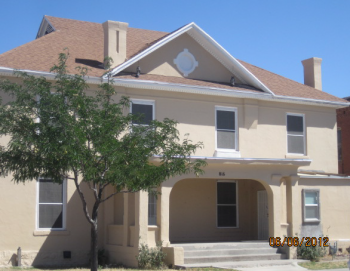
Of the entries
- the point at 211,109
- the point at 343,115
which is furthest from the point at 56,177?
the point at 343,115

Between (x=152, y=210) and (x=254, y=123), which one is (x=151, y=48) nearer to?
(x=254, y=123)

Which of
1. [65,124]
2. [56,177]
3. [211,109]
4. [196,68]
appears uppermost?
[196,68]

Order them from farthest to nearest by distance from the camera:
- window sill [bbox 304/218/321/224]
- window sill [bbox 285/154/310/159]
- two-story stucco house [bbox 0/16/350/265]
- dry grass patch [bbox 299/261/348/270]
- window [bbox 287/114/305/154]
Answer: window [bbox 287/114/305/154]
window sill [bbox 285/154/310/159]
window sill [bbox 304/218/321/224]
two-story stucco house [bbox 0/16/350/265]
dry grass patch [bbox 299/261/348/270]

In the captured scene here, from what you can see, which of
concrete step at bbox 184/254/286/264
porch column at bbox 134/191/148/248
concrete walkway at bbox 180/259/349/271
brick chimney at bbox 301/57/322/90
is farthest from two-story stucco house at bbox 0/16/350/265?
brick chimney at bbox 301/57/322/90

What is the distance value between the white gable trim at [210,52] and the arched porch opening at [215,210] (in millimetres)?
4092

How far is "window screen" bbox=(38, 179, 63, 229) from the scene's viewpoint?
18.3 m

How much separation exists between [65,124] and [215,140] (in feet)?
31.4

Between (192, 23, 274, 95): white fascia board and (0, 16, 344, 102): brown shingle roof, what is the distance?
314 mm

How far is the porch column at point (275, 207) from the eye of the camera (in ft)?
62.5

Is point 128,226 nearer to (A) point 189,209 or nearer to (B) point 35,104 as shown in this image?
(A) point 189,209

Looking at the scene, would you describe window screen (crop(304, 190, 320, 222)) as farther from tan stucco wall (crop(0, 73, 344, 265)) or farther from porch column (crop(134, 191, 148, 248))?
porch column (crop(134, 191, 148, 248))

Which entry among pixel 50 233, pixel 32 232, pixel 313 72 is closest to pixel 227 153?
pixel 50 233

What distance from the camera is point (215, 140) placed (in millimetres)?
20750

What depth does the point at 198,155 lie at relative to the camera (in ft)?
66.2
